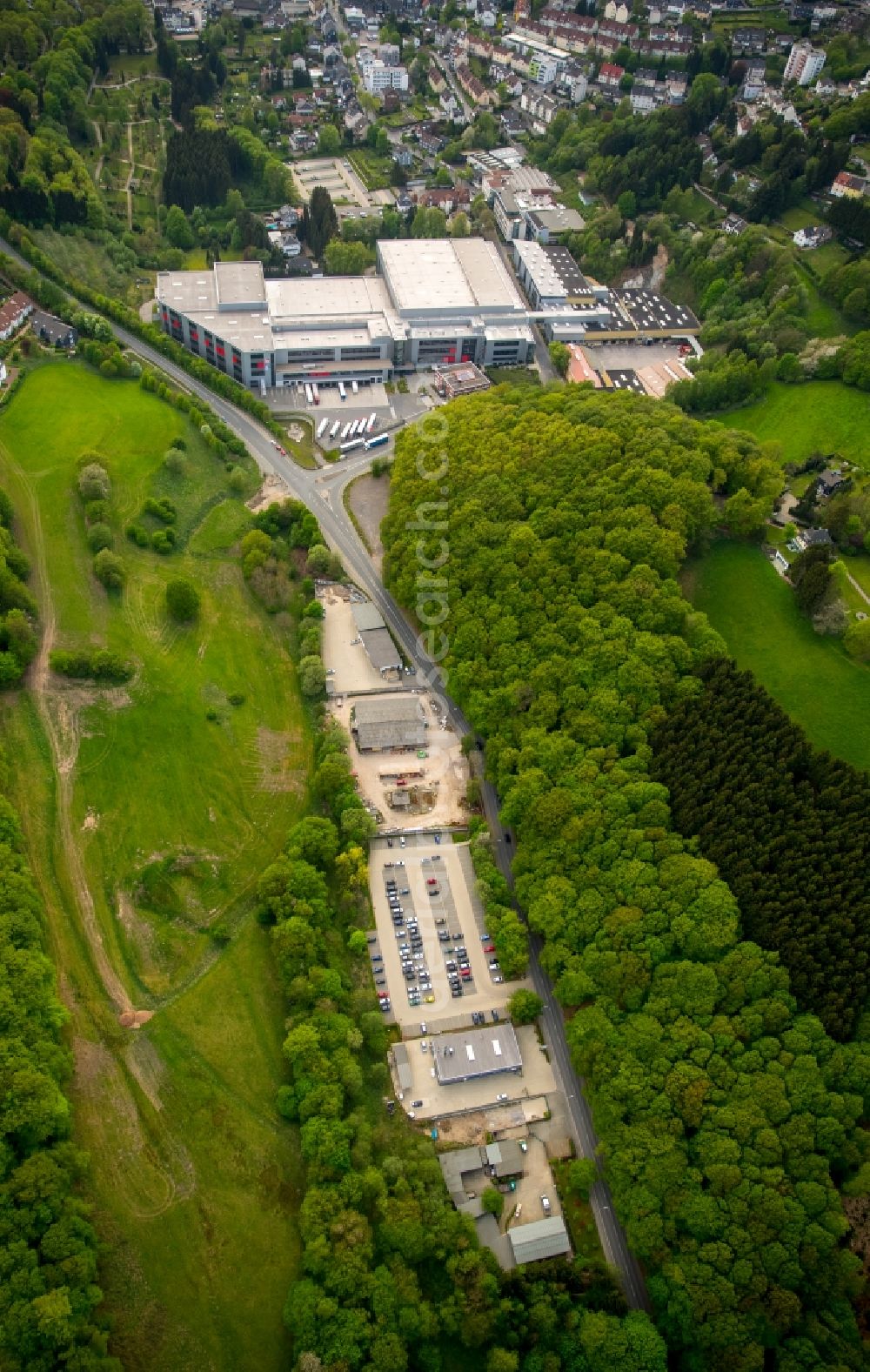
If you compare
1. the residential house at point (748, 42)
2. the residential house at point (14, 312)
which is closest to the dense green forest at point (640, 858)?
the residential house at point (14, 312)

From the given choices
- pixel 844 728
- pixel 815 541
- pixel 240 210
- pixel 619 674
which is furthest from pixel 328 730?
pixel 240 210

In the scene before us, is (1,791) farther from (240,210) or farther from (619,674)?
(240,210)

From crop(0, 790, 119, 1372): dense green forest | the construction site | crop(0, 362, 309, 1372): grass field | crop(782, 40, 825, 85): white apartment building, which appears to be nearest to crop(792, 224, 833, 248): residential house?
crop(782, 40, 825, 85): white apartment building

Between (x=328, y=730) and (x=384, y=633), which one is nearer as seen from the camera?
(x=328, y=730)

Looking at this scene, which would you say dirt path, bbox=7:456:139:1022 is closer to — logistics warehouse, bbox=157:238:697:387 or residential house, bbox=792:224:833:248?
logistics warehouse, bbox=157:238:697:387

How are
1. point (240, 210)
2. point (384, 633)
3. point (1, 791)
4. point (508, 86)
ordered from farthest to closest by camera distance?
point (508, 86) < point (240, 210) < point (384, 633) < point (1, 791)

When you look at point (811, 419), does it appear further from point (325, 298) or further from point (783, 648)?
point (325, 298)

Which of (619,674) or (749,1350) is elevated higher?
(619,674)

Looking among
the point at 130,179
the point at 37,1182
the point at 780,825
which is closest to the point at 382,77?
the point at 130,179
